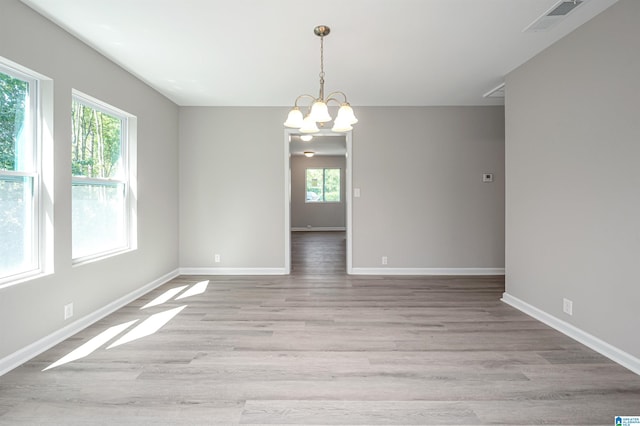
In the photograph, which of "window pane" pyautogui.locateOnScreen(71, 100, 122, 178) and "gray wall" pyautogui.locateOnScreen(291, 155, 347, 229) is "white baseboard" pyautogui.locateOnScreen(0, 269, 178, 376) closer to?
"window pane" pyautogui.locateOnScreen(71, 100, 122, 178)

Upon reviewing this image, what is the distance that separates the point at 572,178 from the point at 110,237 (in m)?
4.53

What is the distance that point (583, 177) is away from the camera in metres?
2.71

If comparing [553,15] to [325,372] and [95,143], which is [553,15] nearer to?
[325,372]

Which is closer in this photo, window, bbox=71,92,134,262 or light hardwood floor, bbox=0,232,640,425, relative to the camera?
light hardwood floor, bbox=0,232,640,425

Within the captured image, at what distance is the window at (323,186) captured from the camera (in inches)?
471

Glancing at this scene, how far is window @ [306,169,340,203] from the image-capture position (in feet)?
39.2

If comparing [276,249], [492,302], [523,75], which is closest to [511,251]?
[492,302]

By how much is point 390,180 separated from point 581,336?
9.85ft

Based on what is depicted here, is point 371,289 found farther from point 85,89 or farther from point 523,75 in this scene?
point 85,89

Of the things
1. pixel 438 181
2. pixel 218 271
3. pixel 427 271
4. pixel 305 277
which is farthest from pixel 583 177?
pixel 218 271

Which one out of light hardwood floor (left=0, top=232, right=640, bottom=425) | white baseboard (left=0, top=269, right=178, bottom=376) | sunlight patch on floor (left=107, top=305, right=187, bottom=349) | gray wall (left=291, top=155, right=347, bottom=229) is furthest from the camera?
gray wall (left=291, top=155, right=347, bottom=229)

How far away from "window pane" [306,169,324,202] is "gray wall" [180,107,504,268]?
6.91m

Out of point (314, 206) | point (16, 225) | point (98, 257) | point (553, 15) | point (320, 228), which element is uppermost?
point (553, 15)

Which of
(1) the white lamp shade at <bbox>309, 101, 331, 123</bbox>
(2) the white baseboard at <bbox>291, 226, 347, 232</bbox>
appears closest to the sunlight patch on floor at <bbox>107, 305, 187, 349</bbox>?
(1) the white lamp shade at <bbox>309, 101, 331, 123</bbox>
